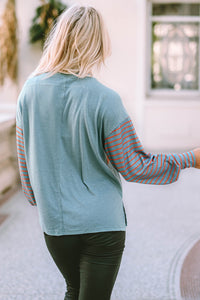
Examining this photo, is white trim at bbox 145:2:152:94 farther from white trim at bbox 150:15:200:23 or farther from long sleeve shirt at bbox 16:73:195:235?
long sleeve shirt at bbox 16:73:195:235

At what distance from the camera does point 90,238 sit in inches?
68.0

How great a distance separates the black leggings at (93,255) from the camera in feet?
5.72

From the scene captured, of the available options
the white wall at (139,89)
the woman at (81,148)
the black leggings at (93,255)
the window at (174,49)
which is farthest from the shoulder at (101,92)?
the window at (174,49)

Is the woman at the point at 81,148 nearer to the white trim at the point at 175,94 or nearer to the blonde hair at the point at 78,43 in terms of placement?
the blonde hair at the point at 78,43

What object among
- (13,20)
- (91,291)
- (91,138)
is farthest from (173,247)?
(13,20)

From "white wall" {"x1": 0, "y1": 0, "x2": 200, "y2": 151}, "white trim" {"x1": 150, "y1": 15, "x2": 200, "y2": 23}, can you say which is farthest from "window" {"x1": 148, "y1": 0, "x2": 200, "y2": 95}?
"white wall" {"x1": 0, "y1": 0, "x2": 200, "y2": 151}

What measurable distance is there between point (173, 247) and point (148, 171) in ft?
8.30

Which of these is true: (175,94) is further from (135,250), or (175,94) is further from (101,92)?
(101,92)

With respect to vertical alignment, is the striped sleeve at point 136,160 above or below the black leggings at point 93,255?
above

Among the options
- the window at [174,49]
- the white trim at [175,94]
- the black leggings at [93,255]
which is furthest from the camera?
the white trim at [175,94]

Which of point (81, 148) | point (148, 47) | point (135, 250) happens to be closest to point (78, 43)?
point (81, 148)

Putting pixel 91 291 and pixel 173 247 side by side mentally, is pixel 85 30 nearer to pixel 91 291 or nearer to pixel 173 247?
pixel 91 291

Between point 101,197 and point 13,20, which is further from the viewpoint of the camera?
point 13,20

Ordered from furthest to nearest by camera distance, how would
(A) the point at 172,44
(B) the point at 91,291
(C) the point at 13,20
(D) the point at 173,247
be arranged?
1. (A) the point at 172,44
2. (C) the point at 13,20
3. (D) the point at 173,247
4. (B) the point at 91,291
